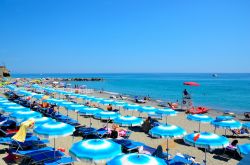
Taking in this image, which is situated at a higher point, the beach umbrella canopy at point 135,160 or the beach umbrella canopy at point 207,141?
the beach umbrella canopy at point 135,160

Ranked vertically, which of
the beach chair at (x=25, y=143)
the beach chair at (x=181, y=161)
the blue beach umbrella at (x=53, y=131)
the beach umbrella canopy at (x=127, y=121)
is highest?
the blue beach umbrella at (x=53, y=131)

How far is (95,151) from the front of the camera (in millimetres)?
7391

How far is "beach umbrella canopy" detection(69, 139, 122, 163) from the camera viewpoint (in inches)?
286

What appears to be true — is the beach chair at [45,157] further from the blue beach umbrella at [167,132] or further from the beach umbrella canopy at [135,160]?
the beach umbrella canopy at [135,160]

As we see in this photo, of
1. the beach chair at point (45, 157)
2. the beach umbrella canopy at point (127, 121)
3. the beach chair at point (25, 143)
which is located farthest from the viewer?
the beach umbrella canopy at point (127, 121)

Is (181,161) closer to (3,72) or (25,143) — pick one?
(25,143)

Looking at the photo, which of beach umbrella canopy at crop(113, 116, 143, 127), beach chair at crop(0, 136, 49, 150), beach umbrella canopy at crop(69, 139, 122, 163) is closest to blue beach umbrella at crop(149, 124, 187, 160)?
beach umbrella canopy at crop(113, 116, 143, 127)

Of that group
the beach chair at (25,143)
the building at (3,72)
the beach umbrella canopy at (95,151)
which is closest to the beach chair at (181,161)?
the beach umbrella canopy at (95,151)

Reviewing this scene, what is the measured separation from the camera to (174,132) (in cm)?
1020

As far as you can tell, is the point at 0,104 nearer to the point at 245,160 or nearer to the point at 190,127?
the point at 190,127

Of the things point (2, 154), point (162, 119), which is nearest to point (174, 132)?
point (2, 154)

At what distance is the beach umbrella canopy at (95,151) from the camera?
7268mm

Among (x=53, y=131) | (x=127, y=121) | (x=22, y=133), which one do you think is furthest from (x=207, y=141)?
(x=22, y=133)

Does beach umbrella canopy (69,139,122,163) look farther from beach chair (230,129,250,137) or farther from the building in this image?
the building
